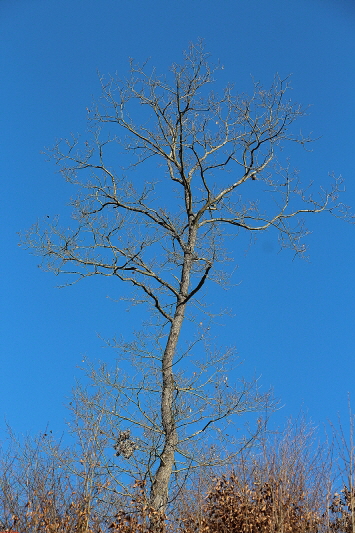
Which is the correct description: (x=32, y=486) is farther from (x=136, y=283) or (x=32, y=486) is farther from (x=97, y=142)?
(x=97, y=142)

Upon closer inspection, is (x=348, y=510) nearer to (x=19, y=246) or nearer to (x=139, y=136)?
(x=19, y=246)

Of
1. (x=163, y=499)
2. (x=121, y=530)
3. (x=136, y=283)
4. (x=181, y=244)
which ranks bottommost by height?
(x=121, y=530)

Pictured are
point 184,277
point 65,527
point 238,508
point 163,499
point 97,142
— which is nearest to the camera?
point 65,527

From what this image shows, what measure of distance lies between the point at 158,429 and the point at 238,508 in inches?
56.4

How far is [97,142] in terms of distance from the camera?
30.9ft

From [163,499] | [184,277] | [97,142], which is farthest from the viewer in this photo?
[97,142]

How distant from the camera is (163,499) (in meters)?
6.76

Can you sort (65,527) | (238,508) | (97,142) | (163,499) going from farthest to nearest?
(97,142) < (163,499) < (238,508) < (65,527)

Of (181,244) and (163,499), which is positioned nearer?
(163,499)

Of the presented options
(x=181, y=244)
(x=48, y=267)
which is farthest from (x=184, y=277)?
(x=48, y=267)

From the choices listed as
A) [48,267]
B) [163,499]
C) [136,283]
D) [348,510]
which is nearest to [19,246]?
[48,267]

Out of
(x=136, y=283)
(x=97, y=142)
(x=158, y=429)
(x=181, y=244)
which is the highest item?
(x=97, y=142)

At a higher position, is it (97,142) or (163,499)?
(97,142)

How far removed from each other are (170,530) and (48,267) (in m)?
4.16
